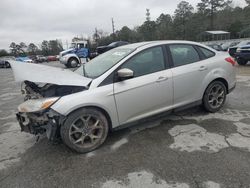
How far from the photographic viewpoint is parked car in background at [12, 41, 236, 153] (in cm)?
298

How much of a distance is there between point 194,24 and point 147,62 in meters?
56.9

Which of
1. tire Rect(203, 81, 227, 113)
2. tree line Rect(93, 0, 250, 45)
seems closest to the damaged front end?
tire Rect(203, 81, 227, 113)

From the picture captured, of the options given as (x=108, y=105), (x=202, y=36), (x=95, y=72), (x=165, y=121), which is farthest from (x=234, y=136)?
(x=202, y=36)

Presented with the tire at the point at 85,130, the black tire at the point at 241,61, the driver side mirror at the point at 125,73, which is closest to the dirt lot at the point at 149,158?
the tire at the point at 85,130

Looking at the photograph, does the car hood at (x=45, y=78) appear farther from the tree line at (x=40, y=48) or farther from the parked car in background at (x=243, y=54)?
the tree line at (x=40, y=48)

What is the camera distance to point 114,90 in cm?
319

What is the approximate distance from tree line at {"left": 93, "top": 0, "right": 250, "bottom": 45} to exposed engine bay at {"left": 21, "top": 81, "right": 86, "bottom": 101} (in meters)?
48.1

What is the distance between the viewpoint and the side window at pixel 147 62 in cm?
346

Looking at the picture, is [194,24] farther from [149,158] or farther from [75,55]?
[149,158]

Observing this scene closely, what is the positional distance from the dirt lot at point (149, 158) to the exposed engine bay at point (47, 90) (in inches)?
34.4

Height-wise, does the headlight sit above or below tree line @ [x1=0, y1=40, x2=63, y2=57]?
below

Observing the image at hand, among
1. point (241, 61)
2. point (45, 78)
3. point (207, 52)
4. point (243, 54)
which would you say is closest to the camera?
point (45, 78)

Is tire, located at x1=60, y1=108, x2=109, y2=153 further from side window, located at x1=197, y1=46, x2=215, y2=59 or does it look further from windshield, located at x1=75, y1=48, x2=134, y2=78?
side window, located at x1=197, y1=46, x2=215, y2=59

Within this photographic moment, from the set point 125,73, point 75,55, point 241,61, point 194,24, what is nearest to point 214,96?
point 125,73
